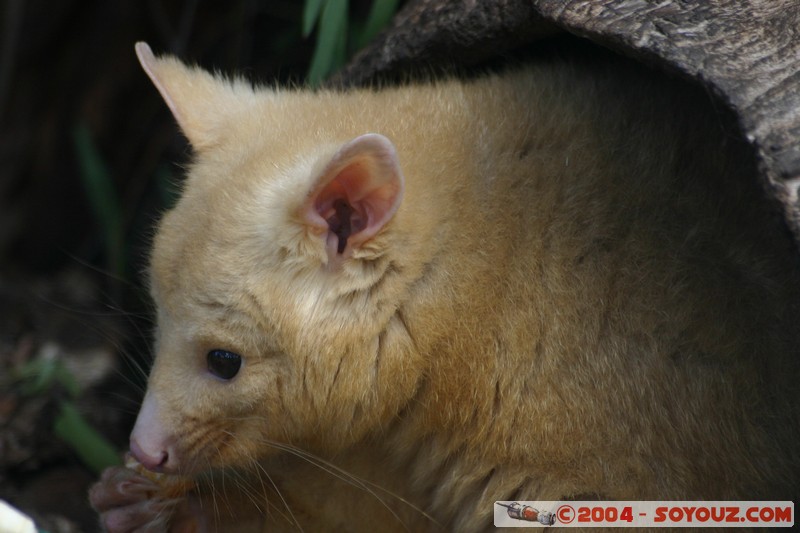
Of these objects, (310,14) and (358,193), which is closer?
(358,193)

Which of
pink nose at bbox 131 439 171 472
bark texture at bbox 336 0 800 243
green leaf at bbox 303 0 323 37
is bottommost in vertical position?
pink nose at bbox 131 439 171 472

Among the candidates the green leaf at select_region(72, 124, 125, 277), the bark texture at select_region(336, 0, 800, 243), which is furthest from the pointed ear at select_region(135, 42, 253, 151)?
the green leaf at select_region(72, 124, 125, 277)

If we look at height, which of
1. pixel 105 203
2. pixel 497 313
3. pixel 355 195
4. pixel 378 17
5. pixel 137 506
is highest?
pixel 378 17

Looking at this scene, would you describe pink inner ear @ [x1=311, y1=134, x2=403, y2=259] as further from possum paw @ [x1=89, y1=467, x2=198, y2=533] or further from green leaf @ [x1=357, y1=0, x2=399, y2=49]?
green leaf @ [x1=357, y1=0, x2=399, y2=49]

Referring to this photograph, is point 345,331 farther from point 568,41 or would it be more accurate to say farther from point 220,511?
point 568,41

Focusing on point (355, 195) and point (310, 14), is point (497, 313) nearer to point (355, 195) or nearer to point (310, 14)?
point (355, 195)

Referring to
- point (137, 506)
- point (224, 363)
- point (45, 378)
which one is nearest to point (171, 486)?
point (137, 506)
